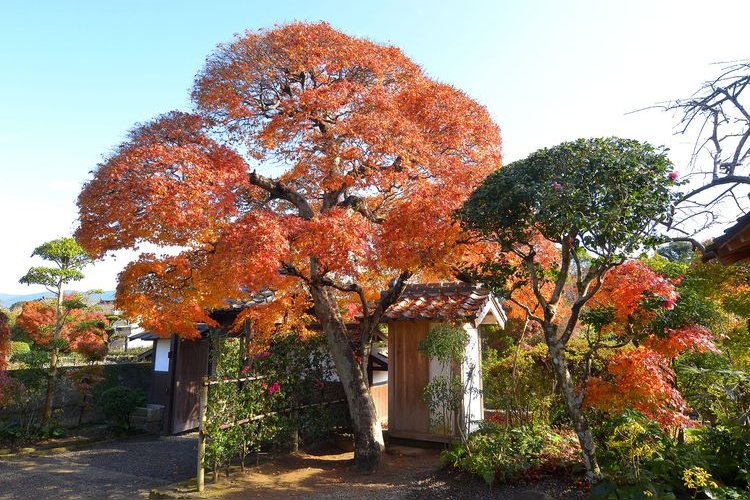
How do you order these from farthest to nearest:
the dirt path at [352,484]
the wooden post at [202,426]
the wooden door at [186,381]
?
the wooden door at [186,381] → the wooden post at [202,426] → the dirt path at [352,484]

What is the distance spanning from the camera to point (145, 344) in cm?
3025

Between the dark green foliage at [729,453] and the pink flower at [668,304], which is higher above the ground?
the pink flower at [668,304]

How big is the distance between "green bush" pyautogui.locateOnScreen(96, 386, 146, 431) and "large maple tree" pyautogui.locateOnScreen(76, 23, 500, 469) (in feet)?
12.3

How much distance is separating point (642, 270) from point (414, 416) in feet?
18.4

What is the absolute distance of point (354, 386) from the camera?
8844 mm

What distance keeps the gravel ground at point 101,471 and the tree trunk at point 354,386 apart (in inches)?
122

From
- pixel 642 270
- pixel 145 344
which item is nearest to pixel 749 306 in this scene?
pixel 642 270

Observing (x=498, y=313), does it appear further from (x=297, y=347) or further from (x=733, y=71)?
(x=733, y=71)

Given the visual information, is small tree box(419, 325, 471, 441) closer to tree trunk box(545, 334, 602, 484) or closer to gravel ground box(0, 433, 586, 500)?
gravel ground box(0, 433, 586, 500)

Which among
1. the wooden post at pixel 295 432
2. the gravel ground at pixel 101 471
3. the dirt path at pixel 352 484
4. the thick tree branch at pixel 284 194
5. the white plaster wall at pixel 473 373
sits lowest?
the gravel ground at pixel 101 471

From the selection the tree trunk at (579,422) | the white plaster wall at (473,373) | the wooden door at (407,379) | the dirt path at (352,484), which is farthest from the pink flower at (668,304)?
the wooden door at (407,379)

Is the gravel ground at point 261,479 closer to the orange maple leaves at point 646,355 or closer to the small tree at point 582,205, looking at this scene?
the orange maple leaves at point 646,355

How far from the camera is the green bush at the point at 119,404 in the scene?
11.9 meters

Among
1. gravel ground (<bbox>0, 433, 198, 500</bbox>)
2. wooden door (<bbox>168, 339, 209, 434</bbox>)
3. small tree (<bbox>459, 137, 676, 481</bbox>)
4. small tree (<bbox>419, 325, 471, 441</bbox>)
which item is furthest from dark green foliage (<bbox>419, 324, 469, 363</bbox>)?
wooden door (<bbox>168, 339, 209, 434</bbox>)
